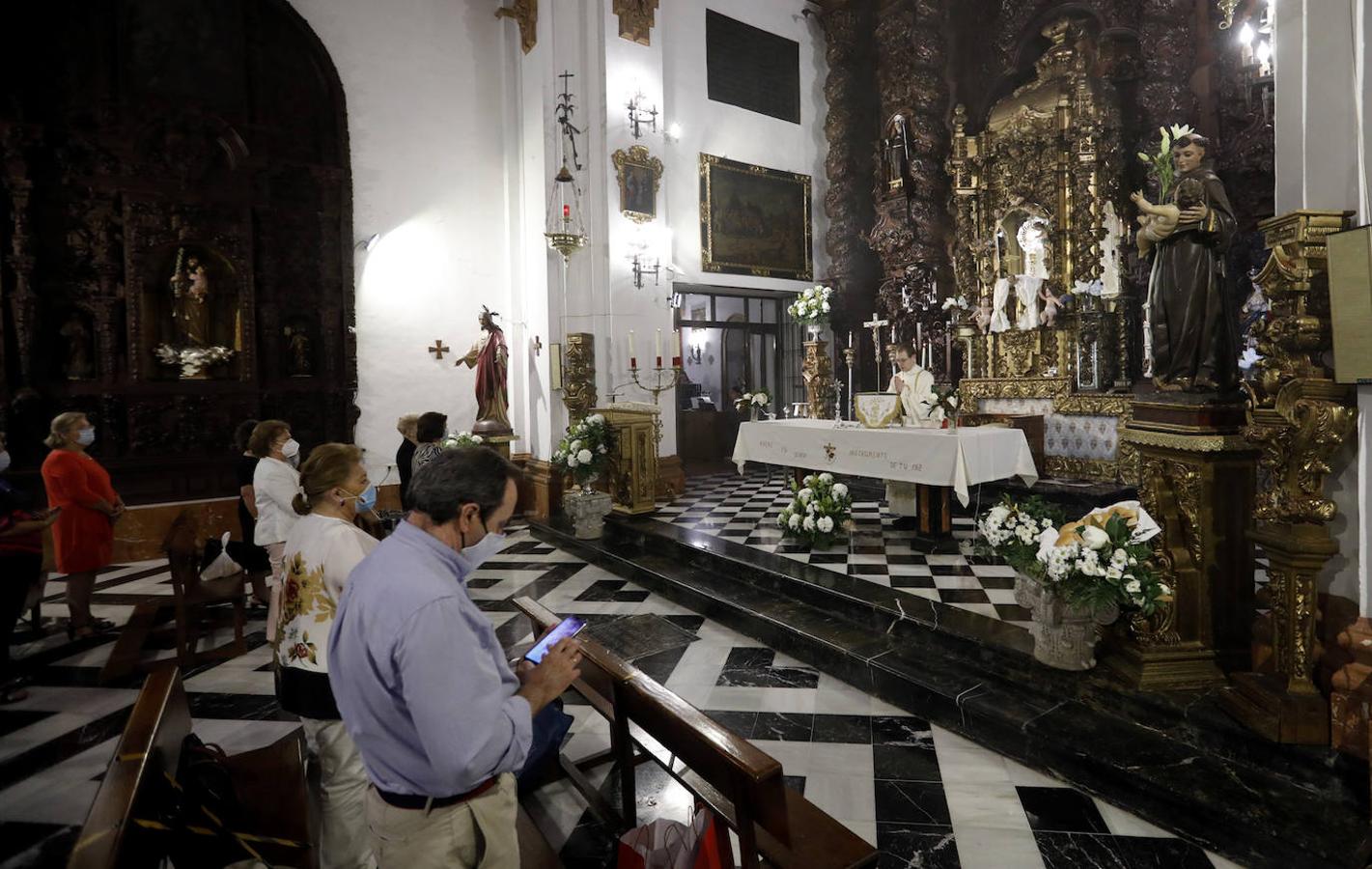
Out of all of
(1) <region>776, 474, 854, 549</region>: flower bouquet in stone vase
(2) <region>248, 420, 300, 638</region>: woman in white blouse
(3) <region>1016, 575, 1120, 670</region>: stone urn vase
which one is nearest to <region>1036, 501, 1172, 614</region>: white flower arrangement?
(3) <region>1016, 575, 1120, 670</region>: stone urn vase

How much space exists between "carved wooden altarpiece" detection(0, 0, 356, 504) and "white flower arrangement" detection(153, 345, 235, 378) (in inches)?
2.4

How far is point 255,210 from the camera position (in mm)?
8703

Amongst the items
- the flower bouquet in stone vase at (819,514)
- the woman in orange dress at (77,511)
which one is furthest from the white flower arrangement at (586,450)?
the woman in orange dress at (77,511)

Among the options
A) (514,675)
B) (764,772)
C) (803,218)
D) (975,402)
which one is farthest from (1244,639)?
(803,218)

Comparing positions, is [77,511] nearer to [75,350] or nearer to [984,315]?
[75,350]

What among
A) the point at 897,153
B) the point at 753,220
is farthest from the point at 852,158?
the point at 753,220

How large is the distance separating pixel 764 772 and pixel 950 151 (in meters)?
10.3

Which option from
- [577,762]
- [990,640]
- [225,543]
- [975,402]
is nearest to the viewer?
[577,762]

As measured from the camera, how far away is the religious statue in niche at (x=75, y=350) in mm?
7691

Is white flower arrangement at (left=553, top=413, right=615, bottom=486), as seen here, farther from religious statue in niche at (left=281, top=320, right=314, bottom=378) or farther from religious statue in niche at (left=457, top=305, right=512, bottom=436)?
religious statue in niche at (left=281, top=320, right=314, bottom=378)

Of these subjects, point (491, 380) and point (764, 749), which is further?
point (491, 380)

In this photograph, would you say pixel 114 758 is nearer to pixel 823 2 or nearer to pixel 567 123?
pixel 567 123

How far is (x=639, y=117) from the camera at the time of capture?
8945 millimetres

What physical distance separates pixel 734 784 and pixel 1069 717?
2213 millimetres
